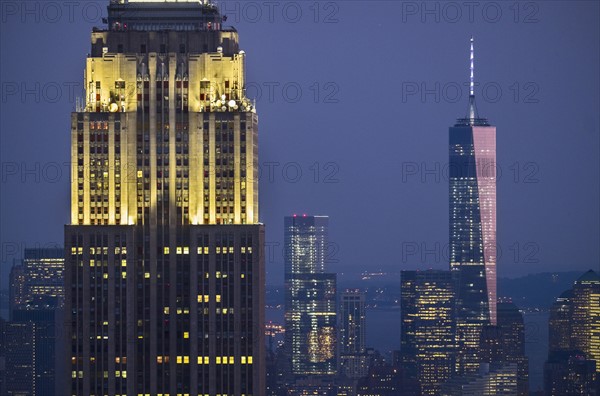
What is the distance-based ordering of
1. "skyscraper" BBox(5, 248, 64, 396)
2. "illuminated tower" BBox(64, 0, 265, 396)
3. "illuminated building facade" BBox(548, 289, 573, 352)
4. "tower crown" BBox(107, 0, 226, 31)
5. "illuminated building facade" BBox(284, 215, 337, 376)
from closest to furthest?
1. "illuminated tower" BBox(64, 0, 265, 396)
2. "tower crown" BBox(107, 0, 226, 31)
3. "skyscraper" BBox(5, 248, 64, 396)
4. "illuminated building facade" BBox(548, 289, 573, 352)
5. "illuminated building facade" BBox(284, 215, 337, 376)

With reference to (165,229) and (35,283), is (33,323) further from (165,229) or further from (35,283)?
(165,229)

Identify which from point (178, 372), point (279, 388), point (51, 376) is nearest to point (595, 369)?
point (279, 388)

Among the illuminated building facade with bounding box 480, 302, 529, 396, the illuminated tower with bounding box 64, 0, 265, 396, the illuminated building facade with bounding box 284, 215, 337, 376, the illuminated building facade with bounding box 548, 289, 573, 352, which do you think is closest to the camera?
the illuminated tower with bounding box 64, 0, 265, 396

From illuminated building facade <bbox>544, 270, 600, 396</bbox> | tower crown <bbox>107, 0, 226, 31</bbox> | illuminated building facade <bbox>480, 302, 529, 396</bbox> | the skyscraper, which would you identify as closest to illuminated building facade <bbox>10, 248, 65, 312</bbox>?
the skyscraper

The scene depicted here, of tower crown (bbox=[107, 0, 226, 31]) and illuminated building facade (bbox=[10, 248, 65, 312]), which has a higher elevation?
tower crown (bbox=[107, 0, 226, 31])

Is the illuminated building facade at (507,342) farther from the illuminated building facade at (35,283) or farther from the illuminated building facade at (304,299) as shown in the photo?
the illuminated building facade at (35,283)

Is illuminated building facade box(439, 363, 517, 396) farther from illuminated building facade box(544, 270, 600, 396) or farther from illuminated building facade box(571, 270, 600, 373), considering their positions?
illuminated building facade box(571, 270, 600, 373)

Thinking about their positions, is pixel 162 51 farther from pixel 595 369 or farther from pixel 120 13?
pixel 595 369

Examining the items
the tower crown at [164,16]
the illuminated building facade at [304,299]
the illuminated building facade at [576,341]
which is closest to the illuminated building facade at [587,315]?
the illuminated building facade at [576,341]
